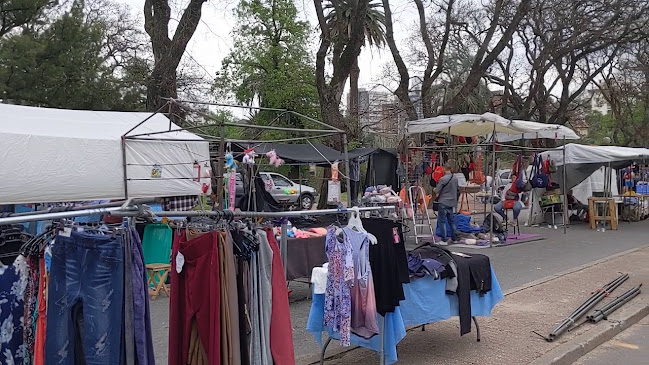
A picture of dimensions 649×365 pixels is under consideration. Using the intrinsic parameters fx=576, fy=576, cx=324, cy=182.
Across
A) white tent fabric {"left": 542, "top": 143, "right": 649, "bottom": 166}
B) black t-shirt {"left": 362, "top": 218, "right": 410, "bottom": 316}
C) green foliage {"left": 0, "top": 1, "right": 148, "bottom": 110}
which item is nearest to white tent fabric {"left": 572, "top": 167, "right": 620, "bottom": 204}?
white tent fabric {"left": 542, "top": 143, "right": 649, "bottom": 166}

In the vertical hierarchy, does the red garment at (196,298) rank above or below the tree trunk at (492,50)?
below

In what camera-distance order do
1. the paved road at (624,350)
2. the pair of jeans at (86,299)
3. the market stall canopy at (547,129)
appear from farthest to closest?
the market stall canopy at (547,129), the paved road at (624,350), the pair of jeans at (86,299)

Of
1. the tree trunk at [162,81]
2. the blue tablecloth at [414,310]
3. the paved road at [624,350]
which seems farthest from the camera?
the tree trunk at [162,81]

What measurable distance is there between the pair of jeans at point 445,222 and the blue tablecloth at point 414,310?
294 inches

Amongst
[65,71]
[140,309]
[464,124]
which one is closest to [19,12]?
[65,71]

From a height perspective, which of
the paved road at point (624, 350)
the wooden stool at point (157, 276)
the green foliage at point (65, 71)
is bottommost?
the paved road at point (624, 350)

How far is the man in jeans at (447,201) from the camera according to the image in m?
12.7

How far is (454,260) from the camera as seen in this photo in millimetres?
5445

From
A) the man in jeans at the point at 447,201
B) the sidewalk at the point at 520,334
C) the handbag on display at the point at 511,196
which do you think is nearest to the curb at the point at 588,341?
the sidewalk at the point at 520,334

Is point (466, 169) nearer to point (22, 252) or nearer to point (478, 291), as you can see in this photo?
Answer: point (478, 291)

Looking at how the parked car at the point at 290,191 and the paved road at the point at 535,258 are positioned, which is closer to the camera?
the paved road at the point at 535,258

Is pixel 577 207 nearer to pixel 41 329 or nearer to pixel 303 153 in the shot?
pixel 303 153

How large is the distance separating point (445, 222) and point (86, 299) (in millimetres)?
11488

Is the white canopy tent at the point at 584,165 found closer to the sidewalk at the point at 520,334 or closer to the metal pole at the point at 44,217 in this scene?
the sidewalk at the point at 520,334
